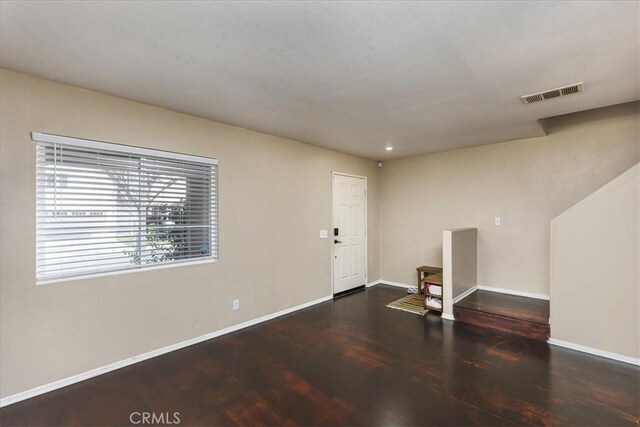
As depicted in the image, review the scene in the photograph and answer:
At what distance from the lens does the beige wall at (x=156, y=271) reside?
230 centimetres

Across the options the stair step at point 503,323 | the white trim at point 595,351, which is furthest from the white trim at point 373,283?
the white trim at point 595,351

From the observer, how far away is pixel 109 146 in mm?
2732

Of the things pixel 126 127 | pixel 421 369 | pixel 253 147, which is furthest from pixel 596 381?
pixel 126 127

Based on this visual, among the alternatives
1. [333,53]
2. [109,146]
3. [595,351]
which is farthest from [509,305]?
[109,146]

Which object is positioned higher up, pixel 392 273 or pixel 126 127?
pixel 126 127

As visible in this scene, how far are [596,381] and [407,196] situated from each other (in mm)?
3766

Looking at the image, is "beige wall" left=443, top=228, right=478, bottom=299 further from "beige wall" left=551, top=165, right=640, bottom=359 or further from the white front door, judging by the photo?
the white front door

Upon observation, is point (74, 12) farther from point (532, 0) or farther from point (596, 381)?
point (596, 381)

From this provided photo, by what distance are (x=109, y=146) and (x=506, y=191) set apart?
5339mm

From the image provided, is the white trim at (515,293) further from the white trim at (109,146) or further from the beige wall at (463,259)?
the white trim at (109,146)

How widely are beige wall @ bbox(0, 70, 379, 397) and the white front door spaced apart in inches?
10.1

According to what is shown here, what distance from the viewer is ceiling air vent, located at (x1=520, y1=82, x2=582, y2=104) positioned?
104 inches

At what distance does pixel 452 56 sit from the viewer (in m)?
2.10

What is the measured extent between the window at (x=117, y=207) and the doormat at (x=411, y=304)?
2.89m
